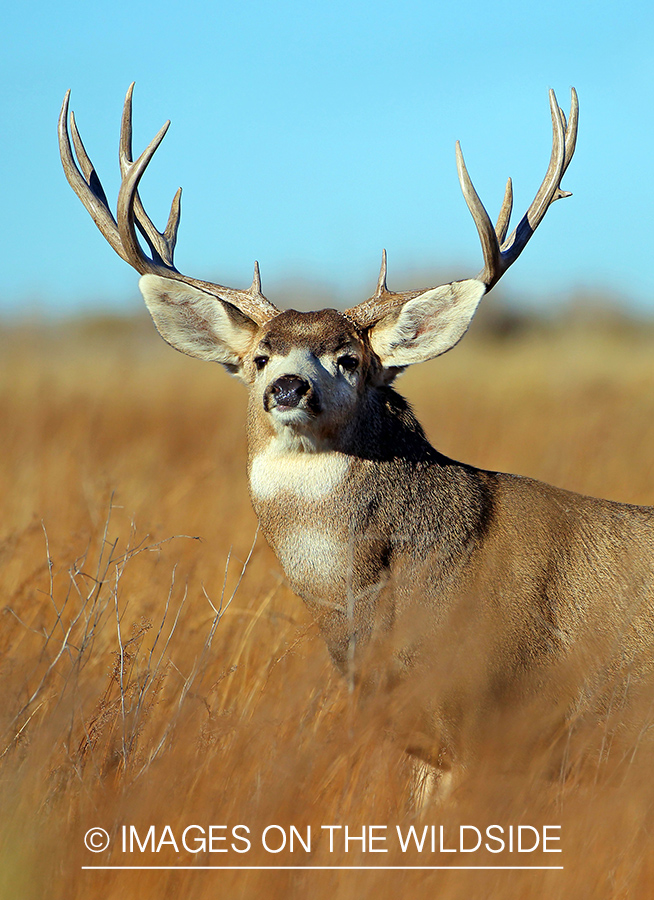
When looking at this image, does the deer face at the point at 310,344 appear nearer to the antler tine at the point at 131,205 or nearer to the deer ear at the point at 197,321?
the deer ear at the point at 197,321

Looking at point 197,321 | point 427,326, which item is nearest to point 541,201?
point 427,326

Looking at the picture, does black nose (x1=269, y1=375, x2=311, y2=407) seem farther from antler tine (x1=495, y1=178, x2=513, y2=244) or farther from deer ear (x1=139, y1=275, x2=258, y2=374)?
antler tine (x1=495, y1=178, x2=513, y2=244)

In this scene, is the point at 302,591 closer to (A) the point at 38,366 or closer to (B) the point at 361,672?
(B) the point at 361,672

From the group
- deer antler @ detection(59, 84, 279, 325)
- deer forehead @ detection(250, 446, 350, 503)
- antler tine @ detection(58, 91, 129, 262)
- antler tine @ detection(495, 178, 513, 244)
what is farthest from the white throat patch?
antler tine @ detection(495, 178, 513, 244)

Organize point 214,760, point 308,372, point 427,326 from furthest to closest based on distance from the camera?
1. point 427,326
2. point 308,372
3. point 214,760

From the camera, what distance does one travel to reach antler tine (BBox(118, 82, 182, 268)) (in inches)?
180

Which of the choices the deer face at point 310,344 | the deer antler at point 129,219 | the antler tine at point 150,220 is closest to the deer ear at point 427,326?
the deer face at point 310,344

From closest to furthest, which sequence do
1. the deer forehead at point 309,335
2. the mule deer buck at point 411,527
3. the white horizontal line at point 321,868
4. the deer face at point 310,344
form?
the white horizontal line at point 321,868 → the mule deer buck at point 411,527 → the deer face at point 310,344 → the deer forehead at point 309,335

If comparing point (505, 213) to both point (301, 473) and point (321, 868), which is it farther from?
point (321, 868)

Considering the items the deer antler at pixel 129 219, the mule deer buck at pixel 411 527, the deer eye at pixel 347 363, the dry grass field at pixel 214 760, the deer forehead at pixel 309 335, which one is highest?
the deer antler at pixel 129 219

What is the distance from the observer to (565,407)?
44.2 feet

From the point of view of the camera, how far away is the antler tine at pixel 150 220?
4574 mm

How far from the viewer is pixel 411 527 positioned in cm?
384

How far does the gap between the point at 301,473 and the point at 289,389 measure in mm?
364
